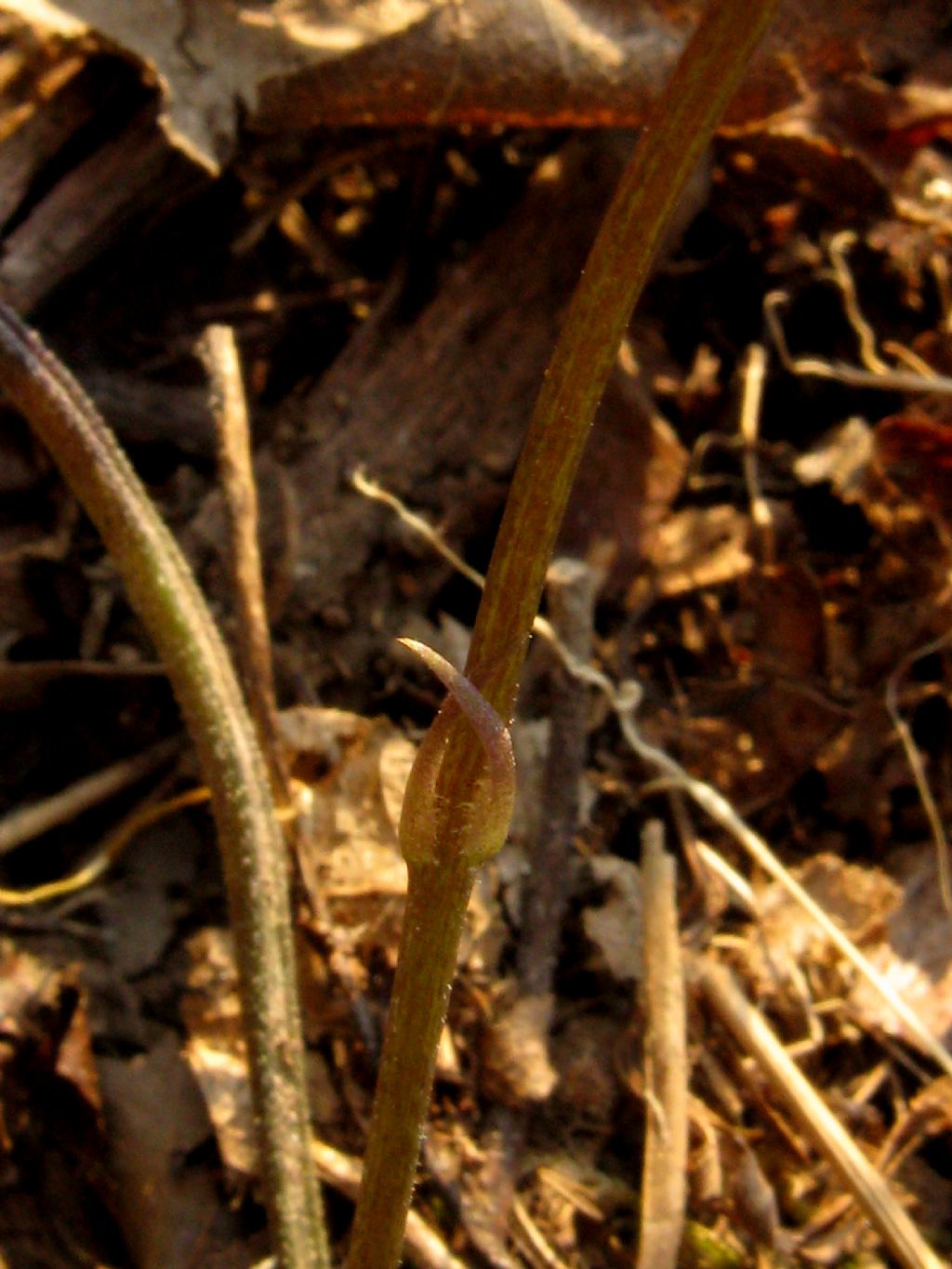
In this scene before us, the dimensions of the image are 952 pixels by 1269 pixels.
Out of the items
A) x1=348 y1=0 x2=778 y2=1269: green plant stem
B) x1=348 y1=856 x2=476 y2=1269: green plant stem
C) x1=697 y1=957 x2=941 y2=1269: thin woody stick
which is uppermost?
x1=348 y1=0 x2=778 y2=1269: green plant stem

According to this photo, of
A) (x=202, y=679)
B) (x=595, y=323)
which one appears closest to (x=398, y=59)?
(x=202, y=679)

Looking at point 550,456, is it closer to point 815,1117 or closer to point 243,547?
point 243,547

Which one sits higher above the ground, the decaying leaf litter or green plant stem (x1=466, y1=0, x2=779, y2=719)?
green plant stem (x1=466, y1=0, x2=779, y2=719)

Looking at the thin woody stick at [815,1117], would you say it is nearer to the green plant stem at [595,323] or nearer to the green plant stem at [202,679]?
the green plant stem at [202,679]

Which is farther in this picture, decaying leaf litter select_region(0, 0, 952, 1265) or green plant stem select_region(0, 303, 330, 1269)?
decaying leaf litter select_region(0, 0, 952, 1265)

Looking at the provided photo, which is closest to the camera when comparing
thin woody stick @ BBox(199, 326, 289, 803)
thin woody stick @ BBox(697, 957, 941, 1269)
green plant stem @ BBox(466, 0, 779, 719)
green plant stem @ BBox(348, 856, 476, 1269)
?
green plant stem @ BBox(466, 0, 779, 719)

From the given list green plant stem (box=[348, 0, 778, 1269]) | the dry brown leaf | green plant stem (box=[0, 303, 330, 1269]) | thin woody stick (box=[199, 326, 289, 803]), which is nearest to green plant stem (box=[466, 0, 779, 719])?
green plant stem (box=[348, 0, 778, 1269])

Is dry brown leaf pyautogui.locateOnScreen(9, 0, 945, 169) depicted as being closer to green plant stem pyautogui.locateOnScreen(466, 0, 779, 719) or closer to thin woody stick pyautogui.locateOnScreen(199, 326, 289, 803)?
thin woody stick pyautogui.locateOnScreen(199, 326, 289, 803)

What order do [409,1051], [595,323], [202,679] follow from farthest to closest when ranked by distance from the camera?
[202,679] → [409,1051] → [595,323]
